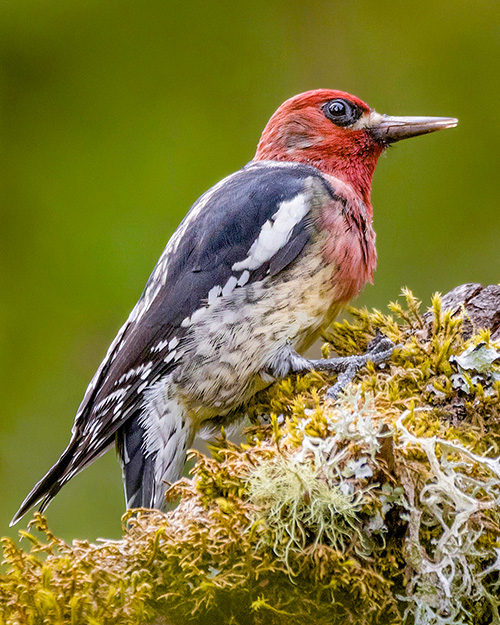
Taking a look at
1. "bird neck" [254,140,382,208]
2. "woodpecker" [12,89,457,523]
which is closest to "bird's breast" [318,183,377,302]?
"woodpecker" [12,89,457,523]

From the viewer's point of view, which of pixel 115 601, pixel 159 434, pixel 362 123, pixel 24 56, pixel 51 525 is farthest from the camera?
pixel 24 56

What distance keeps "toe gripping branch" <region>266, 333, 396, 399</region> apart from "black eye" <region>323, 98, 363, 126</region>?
103cm

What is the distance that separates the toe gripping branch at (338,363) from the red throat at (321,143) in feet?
2.48

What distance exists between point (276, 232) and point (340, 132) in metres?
0.65

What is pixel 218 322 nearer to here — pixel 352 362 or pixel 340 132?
pixel 352 362

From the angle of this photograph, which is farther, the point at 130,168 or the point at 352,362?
the point at 130,168

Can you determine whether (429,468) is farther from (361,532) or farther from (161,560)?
(161,560)

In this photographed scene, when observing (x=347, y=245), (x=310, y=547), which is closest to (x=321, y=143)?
(x=347, y=245)

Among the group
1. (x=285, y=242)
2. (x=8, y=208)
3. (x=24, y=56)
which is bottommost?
(x=285, y=242)

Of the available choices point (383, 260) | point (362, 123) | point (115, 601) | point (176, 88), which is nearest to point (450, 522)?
point (115, 601)

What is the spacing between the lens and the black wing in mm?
2004

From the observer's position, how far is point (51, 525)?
3432 millimetres

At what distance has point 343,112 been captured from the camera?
2.58 m

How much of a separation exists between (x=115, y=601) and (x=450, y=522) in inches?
22.3
